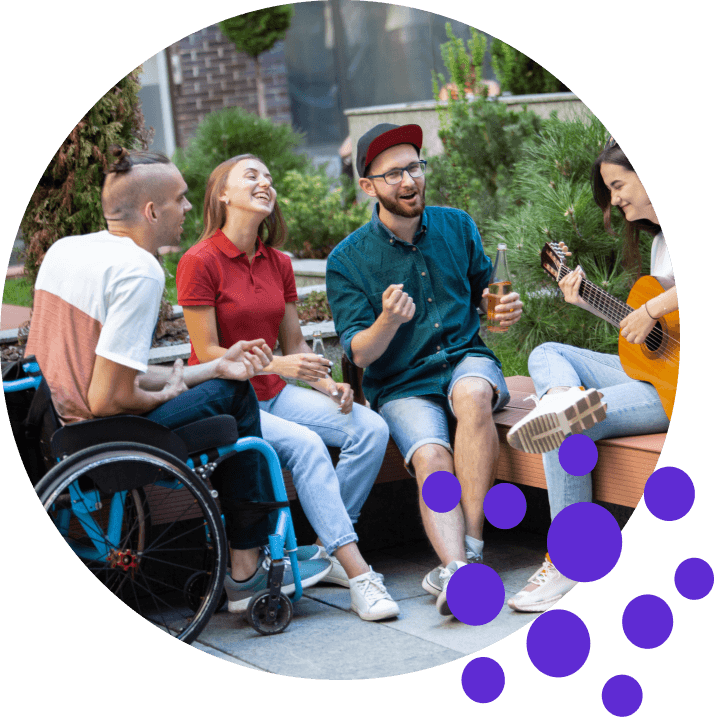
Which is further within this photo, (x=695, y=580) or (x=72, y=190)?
(x=72, y=190)

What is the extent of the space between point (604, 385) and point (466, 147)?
9.23ft

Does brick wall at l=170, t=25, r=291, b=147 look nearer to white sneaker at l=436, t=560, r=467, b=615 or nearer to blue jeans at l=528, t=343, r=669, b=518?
blue jeans at l=528, t=343, r=669, b=518

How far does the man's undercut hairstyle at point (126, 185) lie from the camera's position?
7.15 feet

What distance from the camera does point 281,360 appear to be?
2447 mm

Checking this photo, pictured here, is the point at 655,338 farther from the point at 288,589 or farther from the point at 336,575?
the point at 288,589

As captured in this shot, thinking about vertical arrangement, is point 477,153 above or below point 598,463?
above

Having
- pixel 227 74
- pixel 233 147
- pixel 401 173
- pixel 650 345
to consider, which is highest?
pixel 227 74

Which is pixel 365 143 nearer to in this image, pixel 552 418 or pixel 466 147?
pixel 552 418

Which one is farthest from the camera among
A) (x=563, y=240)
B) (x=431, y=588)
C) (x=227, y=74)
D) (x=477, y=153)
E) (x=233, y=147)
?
(x=227, y=74)

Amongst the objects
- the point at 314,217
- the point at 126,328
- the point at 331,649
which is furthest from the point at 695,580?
the point at 314,217

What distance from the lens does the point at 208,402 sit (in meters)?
2.26

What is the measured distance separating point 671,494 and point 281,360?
3.52ft

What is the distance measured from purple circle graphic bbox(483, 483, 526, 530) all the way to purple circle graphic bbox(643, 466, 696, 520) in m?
0.33

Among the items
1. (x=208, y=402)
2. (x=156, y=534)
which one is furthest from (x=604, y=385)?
(x=156, y=534)
